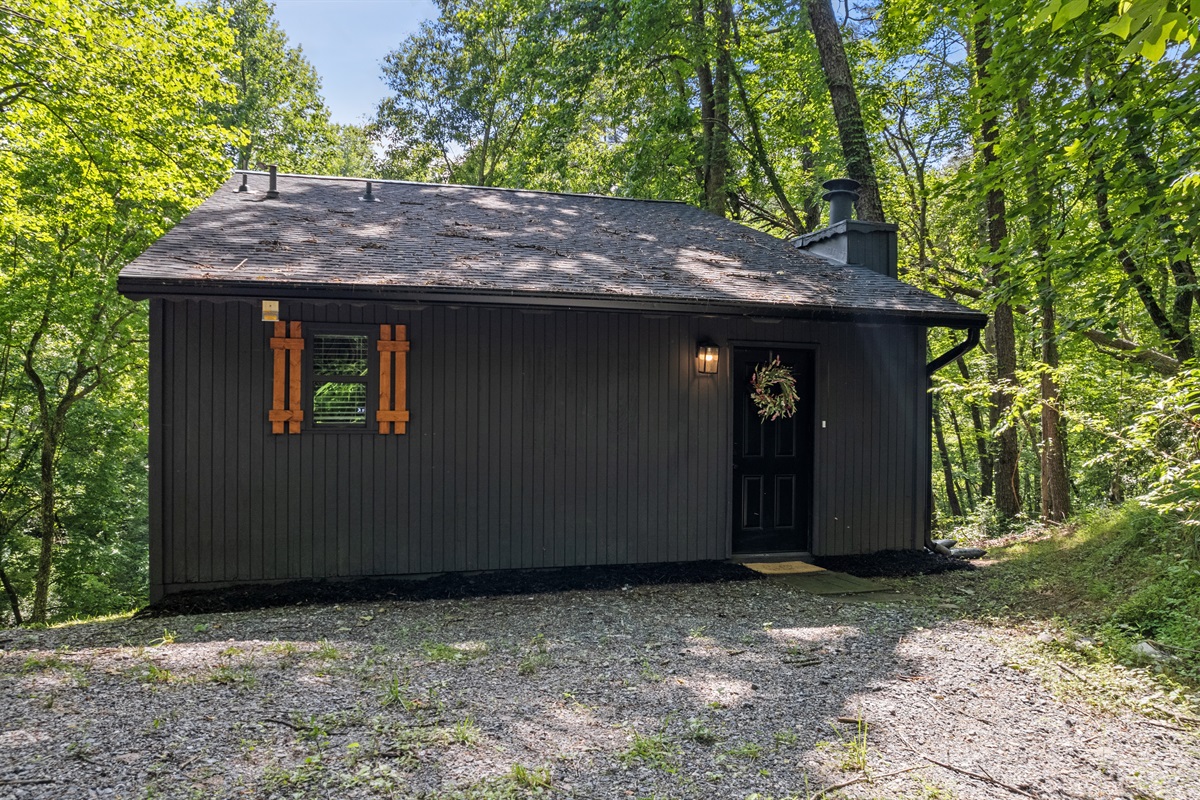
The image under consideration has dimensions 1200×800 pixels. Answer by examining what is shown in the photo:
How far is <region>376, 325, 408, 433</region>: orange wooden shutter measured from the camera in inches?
215

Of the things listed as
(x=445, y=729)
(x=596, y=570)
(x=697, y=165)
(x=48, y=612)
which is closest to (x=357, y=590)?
(x=596, y=570)

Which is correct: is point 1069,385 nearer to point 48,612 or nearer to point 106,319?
point 106,319

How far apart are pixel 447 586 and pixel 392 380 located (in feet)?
5.32

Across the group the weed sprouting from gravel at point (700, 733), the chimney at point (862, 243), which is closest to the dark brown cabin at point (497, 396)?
the chimney at point (862, 243)

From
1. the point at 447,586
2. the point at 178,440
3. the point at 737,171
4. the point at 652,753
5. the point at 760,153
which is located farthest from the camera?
the point at 737,171

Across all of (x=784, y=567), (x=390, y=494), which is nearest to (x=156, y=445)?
(x=390, y=494)

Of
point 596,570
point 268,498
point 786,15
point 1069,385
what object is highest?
point 786,15

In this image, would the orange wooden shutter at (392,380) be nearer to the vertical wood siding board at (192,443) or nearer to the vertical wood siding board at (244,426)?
the vertical wood siding board at (244,426)

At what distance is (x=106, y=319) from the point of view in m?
12.3

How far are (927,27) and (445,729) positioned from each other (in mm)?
11898

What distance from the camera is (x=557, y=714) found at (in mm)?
3059

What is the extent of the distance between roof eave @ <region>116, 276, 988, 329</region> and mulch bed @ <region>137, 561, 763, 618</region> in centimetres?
208

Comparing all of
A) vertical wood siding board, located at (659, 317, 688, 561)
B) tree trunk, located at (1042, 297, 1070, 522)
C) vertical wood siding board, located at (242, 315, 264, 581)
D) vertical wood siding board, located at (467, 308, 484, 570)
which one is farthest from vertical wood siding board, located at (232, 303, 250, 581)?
tree trunk, located at (1042, 297, 1070, 522)

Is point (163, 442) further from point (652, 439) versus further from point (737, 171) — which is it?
point (737, 171)
